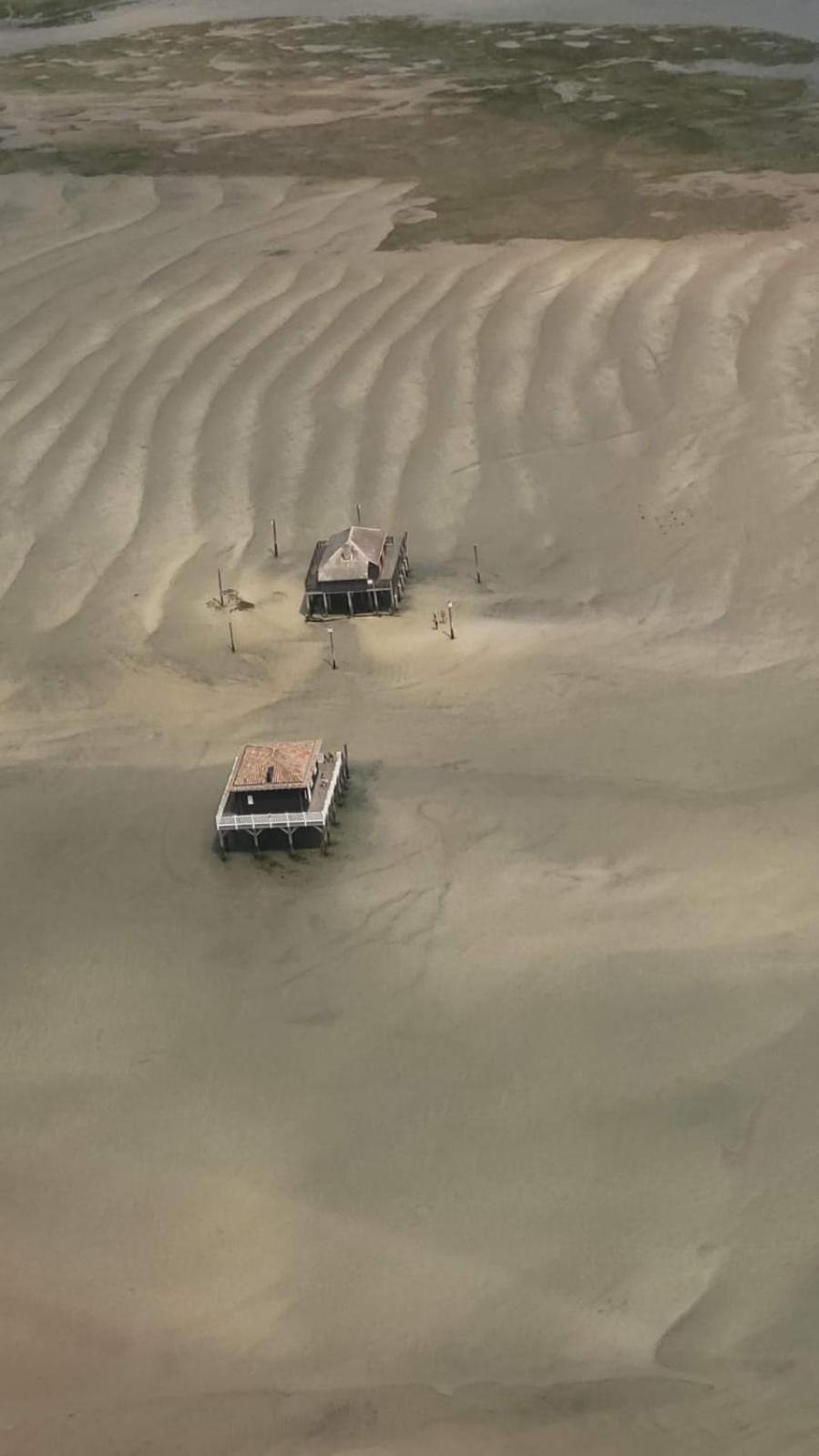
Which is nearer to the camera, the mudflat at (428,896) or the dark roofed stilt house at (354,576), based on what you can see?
the mudflat at (428,896)

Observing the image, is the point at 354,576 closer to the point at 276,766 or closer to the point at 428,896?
the point at 276,766

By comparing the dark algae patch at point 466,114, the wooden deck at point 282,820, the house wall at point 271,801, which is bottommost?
the wooden deck at point 282,820

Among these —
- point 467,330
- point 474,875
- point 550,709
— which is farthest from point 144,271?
point 474,875

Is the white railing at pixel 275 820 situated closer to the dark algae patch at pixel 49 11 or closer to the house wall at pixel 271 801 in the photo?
the house wall at pixel 271 801

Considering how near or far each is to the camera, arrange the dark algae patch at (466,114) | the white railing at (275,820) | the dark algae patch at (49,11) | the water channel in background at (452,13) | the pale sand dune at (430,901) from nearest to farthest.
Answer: the pale sand dune at (430,901), the white railing at (275,820), the dark algae patch at (466,114), the water channel in background at (452,13), the dark algae patch at (49,11)

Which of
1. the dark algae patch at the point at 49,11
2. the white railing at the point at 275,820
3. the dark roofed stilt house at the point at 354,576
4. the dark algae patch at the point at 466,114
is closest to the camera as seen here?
the white railing at the point at 275,820

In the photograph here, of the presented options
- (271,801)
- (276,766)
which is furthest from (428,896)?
(276,766)

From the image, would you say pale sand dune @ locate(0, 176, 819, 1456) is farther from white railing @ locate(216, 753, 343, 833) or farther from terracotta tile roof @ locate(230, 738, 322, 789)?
terracotta tile roof @ locate(230, 738, 322, 789)

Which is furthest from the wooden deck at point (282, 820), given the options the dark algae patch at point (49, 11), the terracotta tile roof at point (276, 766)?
the dark algae patch at point (49, 11)
